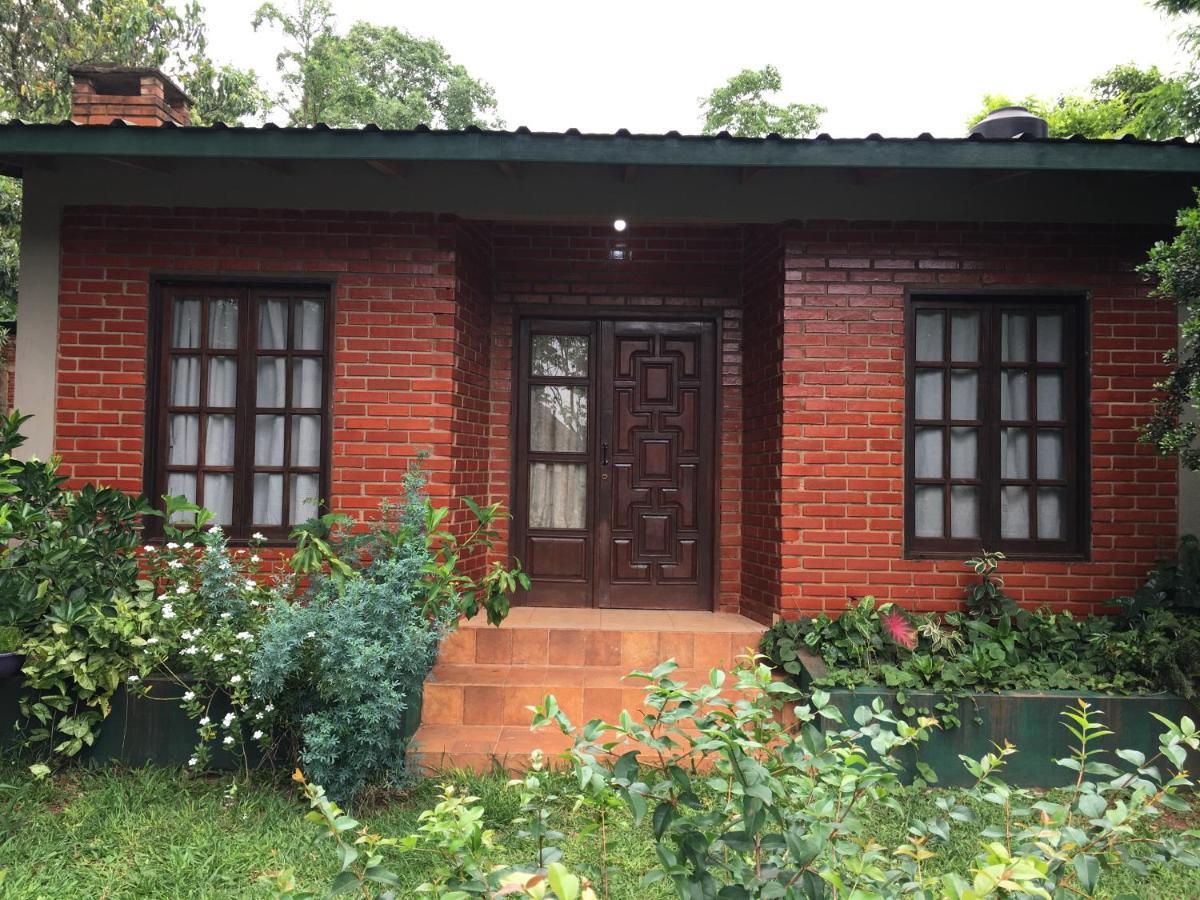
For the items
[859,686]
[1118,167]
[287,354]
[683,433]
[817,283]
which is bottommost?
[859,686]

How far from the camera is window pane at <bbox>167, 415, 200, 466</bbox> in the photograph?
16.9 ft

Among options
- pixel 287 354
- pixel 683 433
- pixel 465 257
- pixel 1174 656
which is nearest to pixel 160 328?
pixel 287 354

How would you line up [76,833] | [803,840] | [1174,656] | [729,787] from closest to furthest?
[803,840] → [729,787] → [76,833] → [1174,656]

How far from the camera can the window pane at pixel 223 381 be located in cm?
515

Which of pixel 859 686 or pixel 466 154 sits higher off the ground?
pixel 466 154

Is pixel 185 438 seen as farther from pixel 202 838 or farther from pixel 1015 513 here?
pixel 1015 513

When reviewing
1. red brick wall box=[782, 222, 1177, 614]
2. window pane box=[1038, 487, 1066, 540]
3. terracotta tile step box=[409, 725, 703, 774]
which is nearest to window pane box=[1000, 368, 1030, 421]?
red brick wall box=[782, 222, 1177, 614]

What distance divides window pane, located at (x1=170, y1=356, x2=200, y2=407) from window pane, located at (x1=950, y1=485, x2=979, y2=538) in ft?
15.6

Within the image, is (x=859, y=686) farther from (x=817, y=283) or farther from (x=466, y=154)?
(x=466, y=154)

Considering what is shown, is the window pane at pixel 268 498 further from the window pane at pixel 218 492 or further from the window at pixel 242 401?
the window pane at pixel 218 492

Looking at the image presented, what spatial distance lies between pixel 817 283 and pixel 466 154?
221 centimetres

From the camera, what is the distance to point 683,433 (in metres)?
5.88

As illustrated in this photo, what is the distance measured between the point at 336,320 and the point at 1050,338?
4.41 m

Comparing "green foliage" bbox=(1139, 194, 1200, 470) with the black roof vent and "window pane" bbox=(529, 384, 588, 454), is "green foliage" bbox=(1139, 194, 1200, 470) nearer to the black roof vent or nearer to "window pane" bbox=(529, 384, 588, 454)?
the black roof vent
